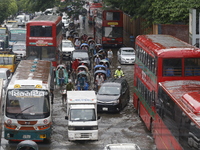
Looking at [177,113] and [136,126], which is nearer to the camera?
[177,113]

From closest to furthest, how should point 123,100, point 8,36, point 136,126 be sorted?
point 136,126
point 123,100
point 8,36

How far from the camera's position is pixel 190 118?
1396cm

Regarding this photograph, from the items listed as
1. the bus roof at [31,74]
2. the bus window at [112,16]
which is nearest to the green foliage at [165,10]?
the bus window at [112,16]

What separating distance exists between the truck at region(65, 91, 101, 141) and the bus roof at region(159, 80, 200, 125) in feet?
14.5

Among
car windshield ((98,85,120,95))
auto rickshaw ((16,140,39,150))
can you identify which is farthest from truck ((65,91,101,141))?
car windshield ((98,85,120,95))

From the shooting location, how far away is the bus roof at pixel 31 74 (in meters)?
22.6

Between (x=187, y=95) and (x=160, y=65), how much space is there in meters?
6.02

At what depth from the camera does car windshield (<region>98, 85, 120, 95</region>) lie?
2894 cm

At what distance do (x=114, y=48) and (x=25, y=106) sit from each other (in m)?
37.5

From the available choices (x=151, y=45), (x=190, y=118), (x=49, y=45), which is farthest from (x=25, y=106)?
(x=49, y=45)

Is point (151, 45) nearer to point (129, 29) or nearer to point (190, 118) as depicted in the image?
point (190, 118)

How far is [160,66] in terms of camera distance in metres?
21.4

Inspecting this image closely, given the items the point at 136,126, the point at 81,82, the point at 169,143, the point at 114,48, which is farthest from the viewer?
the point at 114,48

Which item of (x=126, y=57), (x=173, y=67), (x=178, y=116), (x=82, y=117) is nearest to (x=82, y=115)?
(x=82, y=117)
